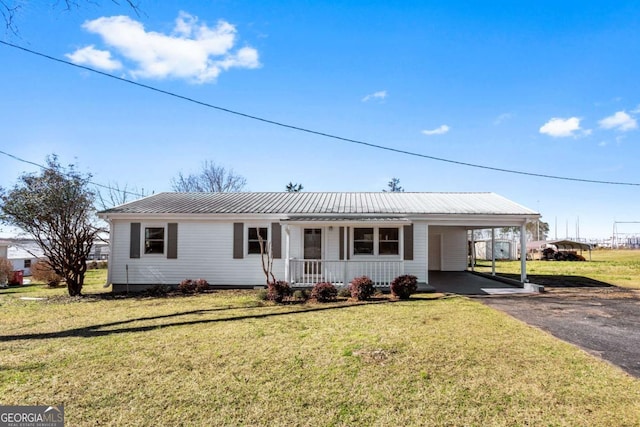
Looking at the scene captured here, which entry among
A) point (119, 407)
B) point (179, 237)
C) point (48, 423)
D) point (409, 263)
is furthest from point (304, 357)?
point (179, 237)

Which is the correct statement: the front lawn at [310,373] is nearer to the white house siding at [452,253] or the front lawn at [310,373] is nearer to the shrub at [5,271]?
the white house siding at [452,253]

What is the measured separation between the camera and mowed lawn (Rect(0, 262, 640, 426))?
3619 millimetres

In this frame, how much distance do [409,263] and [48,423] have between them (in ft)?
37.0

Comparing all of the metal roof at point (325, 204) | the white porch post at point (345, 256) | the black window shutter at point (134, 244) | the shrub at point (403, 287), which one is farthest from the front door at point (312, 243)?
the black window shutter at point (134, 244)

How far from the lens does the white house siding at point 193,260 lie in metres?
13.4

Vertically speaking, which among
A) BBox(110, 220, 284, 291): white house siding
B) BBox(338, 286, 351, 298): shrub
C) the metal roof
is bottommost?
BBox(338, 286, 351, 298): shrub

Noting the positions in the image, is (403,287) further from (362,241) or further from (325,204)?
(325,204)

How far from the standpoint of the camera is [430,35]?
36.0 ft

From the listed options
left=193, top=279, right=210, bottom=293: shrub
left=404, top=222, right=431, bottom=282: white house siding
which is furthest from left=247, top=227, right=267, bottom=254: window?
left=404, top=222, right=431, bottom=282: white house siding

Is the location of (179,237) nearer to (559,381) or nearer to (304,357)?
(304,357)

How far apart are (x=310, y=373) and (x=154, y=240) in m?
10.8

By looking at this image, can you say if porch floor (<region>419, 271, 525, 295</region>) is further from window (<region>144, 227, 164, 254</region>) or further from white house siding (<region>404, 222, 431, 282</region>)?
window (<region>144, 227, 164, 254</region>)

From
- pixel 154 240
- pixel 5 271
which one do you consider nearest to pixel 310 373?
pixel 154 240

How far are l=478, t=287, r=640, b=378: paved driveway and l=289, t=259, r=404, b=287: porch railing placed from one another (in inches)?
122
